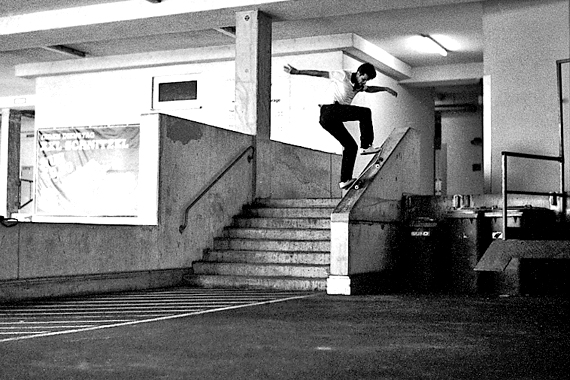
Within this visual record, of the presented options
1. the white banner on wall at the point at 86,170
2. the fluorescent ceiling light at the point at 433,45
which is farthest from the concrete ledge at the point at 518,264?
the fluorescent ceiling light at the point at 433,45

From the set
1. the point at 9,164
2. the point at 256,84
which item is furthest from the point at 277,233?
the point at 9,164

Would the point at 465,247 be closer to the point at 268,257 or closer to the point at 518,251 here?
the point at 518,251

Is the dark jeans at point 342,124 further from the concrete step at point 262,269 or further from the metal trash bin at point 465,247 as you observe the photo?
the metal trash bin at point 465,247

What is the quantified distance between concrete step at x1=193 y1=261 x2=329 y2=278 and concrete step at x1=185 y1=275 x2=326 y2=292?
7.0 inches

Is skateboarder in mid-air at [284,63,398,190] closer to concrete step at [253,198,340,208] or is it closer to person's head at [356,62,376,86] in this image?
person's head at [356,62,376,86]

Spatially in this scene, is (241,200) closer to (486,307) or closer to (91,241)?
(91,241)

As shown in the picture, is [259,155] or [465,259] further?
[259,155]

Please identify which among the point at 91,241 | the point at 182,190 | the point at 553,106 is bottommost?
the point at 91,241

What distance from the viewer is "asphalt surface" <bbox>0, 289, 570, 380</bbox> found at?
14.2 feet

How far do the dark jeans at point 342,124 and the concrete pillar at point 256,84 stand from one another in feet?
9.15

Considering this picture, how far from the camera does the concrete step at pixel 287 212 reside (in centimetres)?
1185

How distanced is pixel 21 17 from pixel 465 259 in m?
9.44

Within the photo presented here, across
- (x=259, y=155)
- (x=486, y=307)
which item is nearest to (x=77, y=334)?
(x=486, y=307)

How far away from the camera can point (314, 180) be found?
49.5ft
